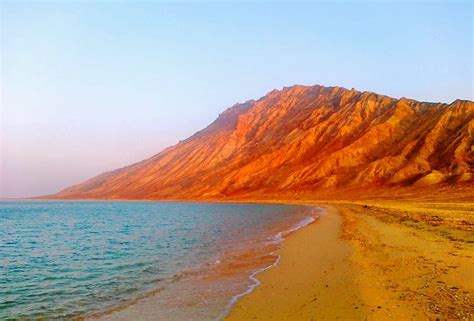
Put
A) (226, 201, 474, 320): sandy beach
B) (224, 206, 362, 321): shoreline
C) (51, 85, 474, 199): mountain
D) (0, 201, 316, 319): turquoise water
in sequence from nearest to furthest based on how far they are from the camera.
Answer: (226, 201, 474, 320): sandy beach → (224, 206, 362, 321): shoreline → (0, 201, 316, 319): turquoise water → (51, 85, 474, 199): mountain

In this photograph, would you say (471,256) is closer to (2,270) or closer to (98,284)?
(98,284)

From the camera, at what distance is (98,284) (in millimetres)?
18141

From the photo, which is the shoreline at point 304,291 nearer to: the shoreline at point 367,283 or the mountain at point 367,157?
the shoreline at point 367,283

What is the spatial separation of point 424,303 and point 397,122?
17060cm

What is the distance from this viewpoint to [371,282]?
15.1 m

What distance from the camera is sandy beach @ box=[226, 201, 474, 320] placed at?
11.7 m

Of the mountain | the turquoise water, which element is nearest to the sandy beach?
the turquoise water

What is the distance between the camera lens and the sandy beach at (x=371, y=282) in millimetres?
11695

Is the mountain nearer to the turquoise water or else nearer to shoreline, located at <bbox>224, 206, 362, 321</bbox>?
the turquoise water

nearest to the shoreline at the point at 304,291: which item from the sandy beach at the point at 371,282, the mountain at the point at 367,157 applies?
the sandy beach at the point at 371,282

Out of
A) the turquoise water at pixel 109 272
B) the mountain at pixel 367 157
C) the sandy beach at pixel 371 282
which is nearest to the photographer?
the sandy beach at pixel 371 282

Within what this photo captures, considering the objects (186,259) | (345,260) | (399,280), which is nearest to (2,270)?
(186,259)

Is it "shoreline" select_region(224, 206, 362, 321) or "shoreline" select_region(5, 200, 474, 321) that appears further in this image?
"shoreline" select_region(224, 206, 362, 321)

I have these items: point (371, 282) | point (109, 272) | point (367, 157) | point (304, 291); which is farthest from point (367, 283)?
point (367, 157)
